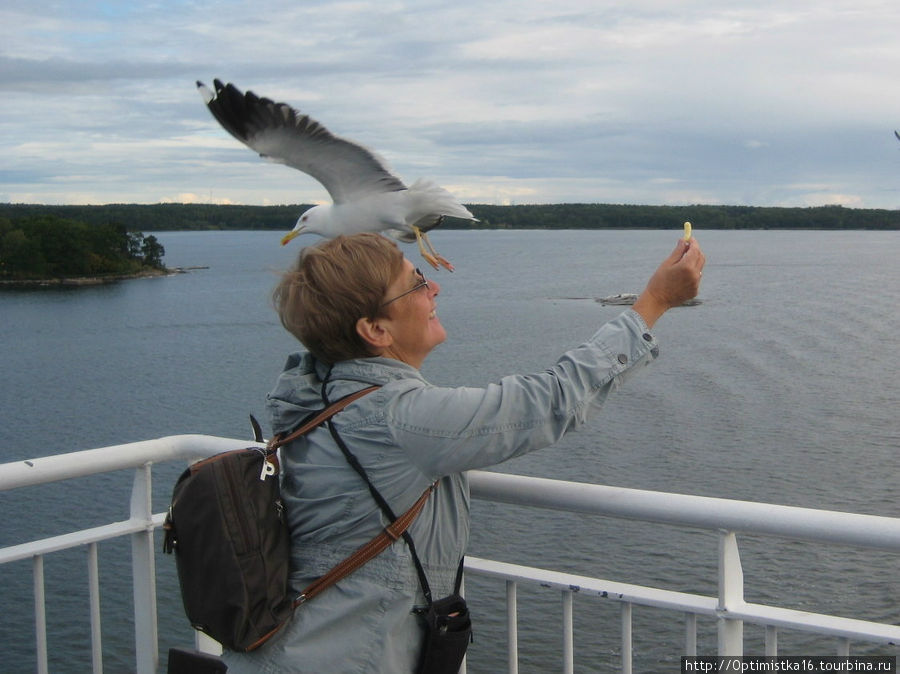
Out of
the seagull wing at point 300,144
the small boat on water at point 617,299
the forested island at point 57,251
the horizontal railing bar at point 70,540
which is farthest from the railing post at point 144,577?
the forested island at point 57,251

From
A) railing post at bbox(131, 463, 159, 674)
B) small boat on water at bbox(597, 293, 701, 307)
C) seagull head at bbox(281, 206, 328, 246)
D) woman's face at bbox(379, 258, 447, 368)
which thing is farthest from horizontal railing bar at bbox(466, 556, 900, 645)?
small boat on water at bbox(597, 293, 701, 307)

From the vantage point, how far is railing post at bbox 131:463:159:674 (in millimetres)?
3043

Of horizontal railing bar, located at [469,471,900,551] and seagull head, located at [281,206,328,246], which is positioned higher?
seagull head, located at [281,206,328,246]

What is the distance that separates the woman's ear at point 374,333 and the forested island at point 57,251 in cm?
9591

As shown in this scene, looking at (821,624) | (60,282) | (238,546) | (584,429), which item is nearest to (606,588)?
(821,624)

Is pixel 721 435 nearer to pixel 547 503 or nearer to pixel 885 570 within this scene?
pixel 885 570

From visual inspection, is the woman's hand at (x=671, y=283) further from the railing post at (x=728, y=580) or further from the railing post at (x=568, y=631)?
the railing post at (x=568, y=631)

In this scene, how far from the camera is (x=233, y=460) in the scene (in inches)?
75.7

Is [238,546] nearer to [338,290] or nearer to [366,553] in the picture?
[366,553]

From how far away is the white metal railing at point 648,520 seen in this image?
2047mm

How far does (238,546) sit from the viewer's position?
6.18ft

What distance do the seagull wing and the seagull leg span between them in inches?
17.4

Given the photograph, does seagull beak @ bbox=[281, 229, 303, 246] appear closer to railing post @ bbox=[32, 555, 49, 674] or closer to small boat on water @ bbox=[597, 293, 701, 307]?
railing post @ bbox=[32, 555, 49, 674]

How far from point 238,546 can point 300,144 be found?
3.20 m
